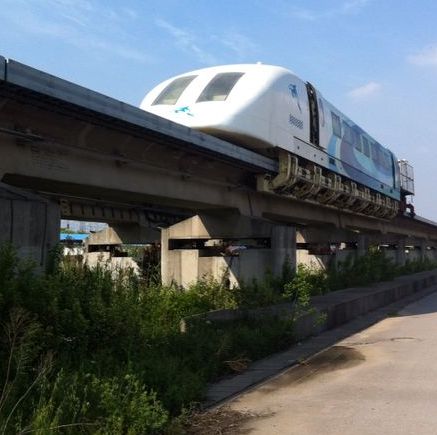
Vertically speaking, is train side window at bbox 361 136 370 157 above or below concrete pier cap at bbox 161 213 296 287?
above

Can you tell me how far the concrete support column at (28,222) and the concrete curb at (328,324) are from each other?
9.54ft

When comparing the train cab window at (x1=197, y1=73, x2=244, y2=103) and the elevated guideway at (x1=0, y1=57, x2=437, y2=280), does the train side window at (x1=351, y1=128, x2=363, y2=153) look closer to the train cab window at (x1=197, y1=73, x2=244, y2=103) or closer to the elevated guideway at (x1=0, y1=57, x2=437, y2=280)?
the elevated guideway at (x1=0, y1=57, x2=437, y2=280)

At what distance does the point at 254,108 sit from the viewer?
1463 cm

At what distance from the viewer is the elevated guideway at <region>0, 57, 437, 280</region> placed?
980cm

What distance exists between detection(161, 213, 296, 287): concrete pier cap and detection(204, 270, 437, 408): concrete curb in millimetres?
1800

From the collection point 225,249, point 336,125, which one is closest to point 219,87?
point 225,249

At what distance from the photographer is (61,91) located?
9.52 metres

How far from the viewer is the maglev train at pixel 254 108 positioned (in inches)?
569

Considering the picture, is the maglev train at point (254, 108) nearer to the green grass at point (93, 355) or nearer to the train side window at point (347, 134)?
the train side window at point (347, 134)

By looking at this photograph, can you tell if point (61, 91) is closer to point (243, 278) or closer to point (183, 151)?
point (183, 151)

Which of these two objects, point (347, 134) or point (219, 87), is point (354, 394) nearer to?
point (219, 87)

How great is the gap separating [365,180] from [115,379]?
20.1 metres

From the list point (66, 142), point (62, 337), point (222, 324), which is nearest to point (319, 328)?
point (222, 324)

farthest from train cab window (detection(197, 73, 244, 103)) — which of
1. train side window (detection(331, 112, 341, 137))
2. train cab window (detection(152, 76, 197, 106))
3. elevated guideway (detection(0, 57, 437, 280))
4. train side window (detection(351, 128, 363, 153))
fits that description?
train side window (detection(351, 128, 363, 153))
